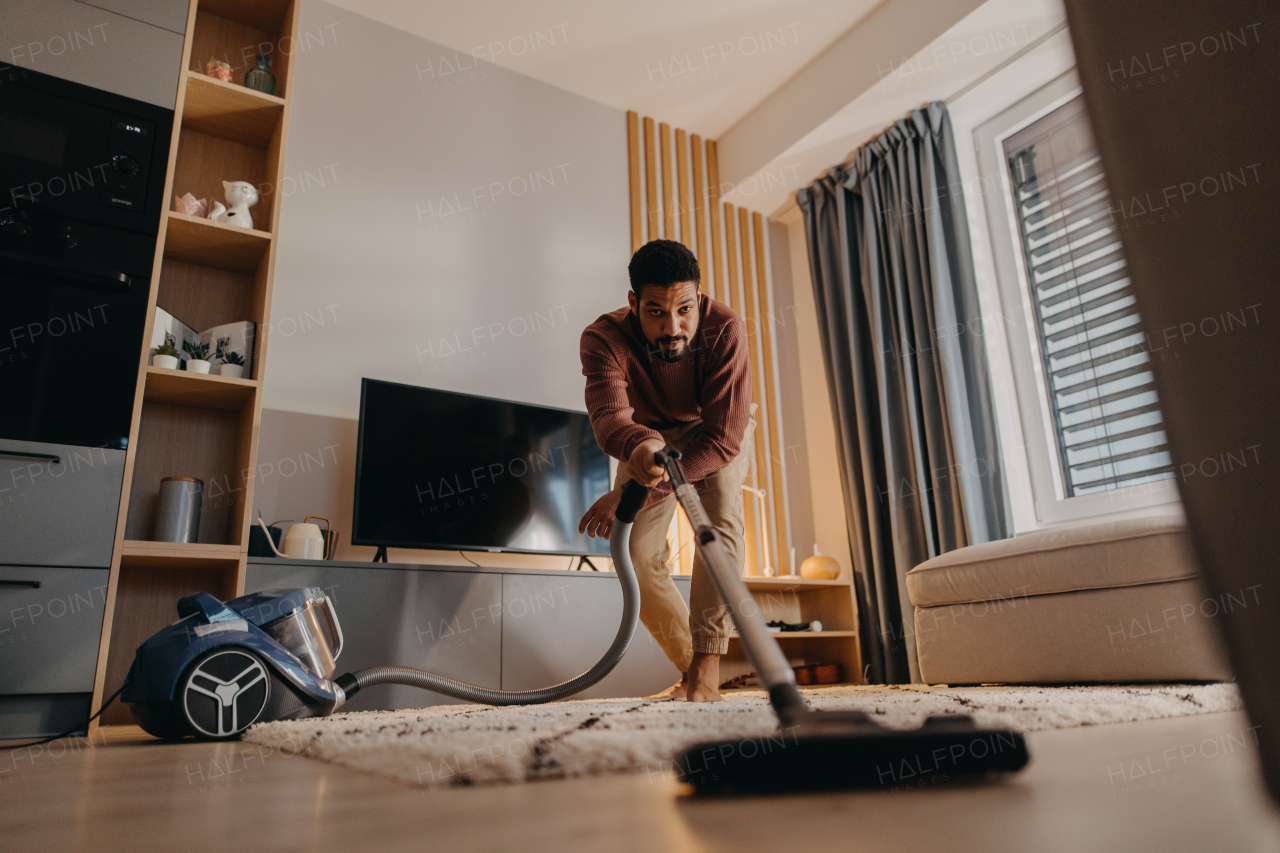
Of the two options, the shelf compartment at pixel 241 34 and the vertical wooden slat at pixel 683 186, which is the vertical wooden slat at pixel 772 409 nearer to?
the vertical wooden slat at pixel 683 186

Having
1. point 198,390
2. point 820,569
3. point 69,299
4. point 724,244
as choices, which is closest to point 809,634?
point 820,569

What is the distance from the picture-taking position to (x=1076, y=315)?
3.29 meters

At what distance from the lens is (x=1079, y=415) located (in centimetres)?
325

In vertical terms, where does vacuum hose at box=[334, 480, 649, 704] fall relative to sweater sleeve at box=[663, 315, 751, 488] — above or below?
below

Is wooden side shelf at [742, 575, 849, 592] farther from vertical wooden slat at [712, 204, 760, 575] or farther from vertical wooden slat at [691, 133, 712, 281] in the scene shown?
vertical wooden slat at [691, 133, 712, 281]

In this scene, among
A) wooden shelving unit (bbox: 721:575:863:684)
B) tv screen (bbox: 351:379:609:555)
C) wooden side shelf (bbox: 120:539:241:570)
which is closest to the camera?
wooden side shelf (bbox: 120:539:241:570)

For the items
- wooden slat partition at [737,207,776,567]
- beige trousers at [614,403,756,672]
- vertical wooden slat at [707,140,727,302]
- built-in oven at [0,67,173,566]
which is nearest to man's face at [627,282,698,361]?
beige trousers at [614,403,756,672]

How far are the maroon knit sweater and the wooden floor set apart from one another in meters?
1.15

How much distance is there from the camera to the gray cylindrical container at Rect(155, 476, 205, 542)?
2252 millimetres

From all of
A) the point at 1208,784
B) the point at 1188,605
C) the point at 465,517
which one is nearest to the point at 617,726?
the point at 1208,784

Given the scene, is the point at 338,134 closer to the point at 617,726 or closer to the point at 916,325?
Result: the point at 916,325

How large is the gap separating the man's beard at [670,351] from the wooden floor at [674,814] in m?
1.29

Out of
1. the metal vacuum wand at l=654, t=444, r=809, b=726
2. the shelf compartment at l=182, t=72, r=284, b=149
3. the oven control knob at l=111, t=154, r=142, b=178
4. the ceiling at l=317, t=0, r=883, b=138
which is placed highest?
the ceiling at l=317, t=0, r=883, b=138

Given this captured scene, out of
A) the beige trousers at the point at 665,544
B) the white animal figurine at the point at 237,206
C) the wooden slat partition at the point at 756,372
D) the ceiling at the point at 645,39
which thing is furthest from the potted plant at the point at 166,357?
the wooden slat partition at the point at 756,372
